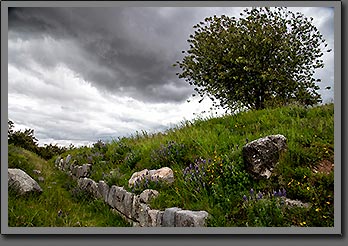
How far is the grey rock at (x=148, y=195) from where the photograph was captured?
4.61 metres

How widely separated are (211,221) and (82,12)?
3175 millimetres

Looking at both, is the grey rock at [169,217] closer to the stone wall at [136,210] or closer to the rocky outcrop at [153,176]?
the stone wall at [136,210]

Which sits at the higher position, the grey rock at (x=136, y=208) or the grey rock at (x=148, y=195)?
the grey rock at (x=148, y=195)

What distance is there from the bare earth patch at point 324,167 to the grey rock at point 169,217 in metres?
1.67

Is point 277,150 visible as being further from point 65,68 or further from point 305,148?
point 65,68

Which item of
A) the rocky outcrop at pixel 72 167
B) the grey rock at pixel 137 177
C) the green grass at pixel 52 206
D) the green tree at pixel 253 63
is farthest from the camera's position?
the green tree at pixel 253 63

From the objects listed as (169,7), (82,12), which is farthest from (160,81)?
(82,12)

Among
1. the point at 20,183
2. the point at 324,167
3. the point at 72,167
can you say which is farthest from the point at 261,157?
the point at 72,167

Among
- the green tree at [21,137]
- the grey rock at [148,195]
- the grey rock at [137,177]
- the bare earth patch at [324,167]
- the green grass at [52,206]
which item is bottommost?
the green grass at [52,206]

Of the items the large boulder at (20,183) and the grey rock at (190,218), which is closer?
the grey rock at (190,218)

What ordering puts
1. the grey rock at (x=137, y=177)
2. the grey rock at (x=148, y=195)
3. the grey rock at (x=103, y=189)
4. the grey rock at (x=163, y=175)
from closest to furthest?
the grey rock at (x=148, y=195)
the grey rock at (x=163, y=175)
the grey rock at (x=137, y=177)
the grey rock at (x=103, y=189)

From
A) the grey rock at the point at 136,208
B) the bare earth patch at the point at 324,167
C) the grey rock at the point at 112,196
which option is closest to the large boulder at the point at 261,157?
the bare earth patch at the point at 324,167

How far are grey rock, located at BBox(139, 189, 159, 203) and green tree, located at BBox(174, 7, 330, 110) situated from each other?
4355 mm

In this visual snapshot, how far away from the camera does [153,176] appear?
16.5 ft
